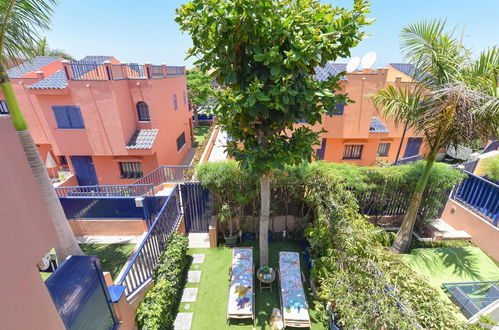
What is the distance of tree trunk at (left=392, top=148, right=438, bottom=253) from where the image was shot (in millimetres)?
7411

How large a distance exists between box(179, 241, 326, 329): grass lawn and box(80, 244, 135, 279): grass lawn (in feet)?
8.31

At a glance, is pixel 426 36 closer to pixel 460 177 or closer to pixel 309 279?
pixel 460 177

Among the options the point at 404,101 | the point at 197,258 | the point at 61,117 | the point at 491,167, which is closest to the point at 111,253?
the point at 197,258

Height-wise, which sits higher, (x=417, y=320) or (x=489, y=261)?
(x=417, y=320)

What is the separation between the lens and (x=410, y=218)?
26.1ft

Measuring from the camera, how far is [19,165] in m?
2.26

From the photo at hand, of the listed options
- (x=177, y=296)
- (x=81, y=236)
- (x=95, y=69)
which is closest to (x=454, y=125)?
(x=177, y=296)

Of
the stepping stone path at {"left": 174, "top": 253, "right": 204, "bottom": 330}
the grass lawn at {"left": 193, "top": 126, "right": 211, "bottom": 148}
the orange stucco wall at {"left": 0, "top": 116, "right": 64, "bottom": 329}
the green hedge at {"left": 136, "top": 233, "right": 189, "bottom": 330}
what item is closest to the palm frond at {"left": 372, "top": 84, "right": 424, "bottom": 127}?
the green hedge at {"left": 136, "top": 233, "right": 189, "bottom": 330}

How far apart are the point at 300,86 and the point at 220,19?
81.7 inches

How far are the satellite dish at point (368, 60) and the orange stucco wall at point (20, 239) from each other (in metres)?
14.9

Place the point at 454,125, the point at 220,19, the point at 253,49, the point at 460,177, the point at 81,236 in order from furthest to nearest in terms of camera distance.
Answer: the point at 81,236 < the point at 460,177 < the point at 454,125 < the point at 253,49 < the point at 220,19

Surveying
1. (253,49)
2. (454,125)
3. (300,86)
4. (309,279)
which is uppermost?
(253,49)

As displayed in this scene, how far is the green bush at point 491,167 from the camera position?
32.8 feet

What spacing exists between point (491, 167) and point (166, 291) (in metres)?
14.5
